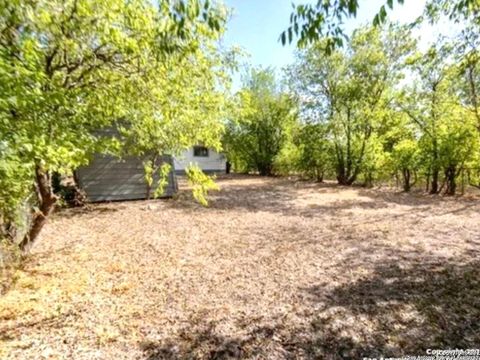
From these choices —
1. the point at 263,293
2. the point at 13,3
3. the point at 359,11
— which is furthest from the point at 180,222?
the point at 359,11

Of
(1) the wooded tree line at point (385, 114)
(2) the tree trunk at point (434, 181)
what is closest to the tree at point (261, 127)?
(1) the wooded tree line at point (385, 114)

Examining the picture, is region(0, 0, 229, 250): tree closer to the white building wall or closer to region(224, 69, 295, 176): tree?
region(224, 69, 295, 176): tree

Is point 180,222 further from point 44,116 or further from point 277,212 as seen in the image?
point 44,116

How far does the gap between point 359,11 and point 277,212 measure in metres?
6.04

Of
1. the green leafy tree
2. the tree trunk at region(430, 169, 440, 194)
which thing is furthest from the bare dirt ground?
the green leafy tree

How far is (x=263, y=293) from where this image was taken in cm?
322

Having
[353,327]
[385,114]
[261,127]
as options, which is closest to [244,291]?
[353,327]

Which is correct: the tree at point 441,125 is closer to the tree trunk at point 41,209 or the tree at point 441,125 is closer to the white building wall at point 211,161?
the tree trunk at point 41,209

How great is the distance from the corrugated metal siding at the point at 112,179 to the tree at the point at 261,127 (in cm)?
974

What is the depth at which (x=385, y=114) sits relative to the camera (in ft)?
41.2

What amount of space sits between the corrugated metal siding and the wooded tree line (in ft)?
12.5

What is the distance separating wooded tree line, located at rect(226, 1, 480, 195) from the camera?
32.4 ft

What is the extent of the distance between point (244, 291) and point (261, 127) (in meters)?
17.3

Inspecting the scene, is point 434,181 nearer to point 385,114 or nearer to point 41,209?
point 385,114
